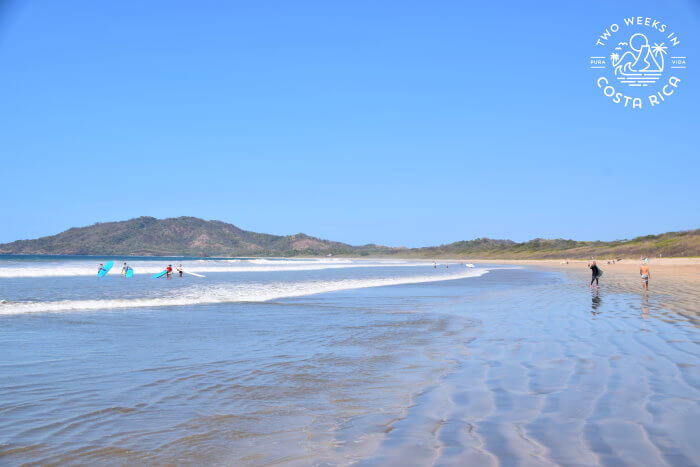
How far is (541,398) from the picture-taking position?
6.29m

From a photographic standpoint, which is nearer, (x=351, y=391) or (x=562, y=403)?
(x=562, y=403)

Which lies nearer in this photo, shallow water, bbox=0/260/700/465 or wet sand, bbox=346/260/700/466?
wet sand, bbox=346/260/700/466

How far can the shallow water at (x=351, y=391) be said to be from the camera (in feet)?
15.3

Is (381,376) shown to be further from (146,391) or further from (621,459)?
(621,459)

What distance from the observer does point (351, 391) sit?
686 centimetres

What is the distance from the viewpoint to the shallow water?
467 centimetres

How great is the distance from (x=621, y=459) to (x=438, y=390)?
2.73 m

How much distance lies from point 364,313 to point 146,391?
9990mm

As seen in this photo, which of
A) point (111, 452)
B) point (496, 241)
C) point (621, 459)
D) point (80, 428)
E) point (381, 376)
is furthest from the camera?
point (496, 241)

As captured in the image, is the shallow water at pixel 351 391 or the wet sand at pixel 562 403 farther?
the shallow water at pixel 351 391

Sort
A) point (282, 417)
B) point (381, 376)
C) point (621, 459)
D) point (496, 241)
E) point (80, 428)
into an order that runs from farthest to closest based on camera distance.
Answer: point (496, 241)
point (381, 376)
point (282, 417)
point (80, 428)
point (621, 459)

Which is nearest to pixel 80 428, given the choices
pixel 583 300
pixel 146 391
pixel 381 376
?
pixel 146 391

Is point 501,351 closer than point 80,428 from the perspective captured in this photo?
No

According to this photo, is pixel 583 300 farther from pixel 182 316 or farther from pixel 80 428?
pixel 80 428
